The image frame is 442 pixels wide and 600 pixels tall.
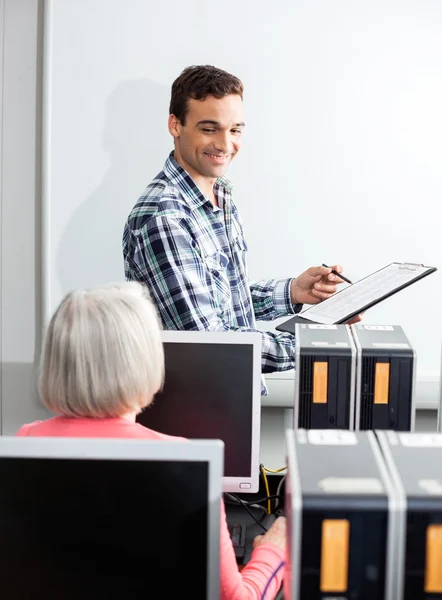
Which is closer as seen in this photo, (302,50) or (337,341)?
(337,341)

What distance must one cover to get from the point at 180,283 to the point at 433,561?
1268 mm

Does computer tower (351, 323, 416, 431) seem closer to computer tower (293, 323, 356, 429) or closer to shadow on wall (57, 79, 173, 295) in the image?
computer tower (293, 323, 356, 429)

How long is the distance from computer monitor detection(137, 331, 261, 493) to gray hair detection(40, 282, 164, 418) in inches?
13.7

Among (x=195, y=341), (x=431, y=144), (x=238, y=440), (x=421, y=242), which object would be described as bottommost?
(x=238, y=440)

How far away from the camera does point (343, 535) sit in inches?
33.2

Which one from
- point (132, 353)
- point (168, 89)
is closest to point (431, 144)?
point (168, 89)

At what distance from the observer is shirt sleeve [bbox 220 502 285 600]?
1.14 metres

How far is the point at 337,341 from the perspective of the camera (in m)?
1.42

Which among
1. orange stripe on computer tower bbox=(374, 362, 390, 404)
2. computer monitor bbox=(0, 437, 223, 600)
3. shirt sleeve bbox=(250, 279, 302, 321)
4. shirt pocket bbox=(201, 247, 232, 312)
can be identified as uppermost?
shirt pocket bbox=(201, 247, 232, 312)

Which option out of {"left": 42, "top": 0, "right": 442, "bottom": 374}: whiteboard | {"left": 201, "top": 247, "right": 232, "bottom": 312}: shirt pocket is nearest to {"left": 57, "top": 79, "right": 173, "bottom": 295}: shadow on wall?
{"left": 42, "top": 0, "right": 442, "bottom": 374}: whiteboard

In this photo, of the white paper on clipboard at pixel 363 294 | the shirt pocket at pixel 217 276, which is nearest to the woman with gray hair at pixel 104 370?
the white paper on clipboard at pixel 363 294

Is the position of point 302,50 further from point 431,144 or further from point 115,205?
point 115,205

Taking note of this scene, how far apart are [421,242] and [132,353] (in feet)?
7.57

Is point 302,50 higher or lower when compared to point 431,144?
higher
